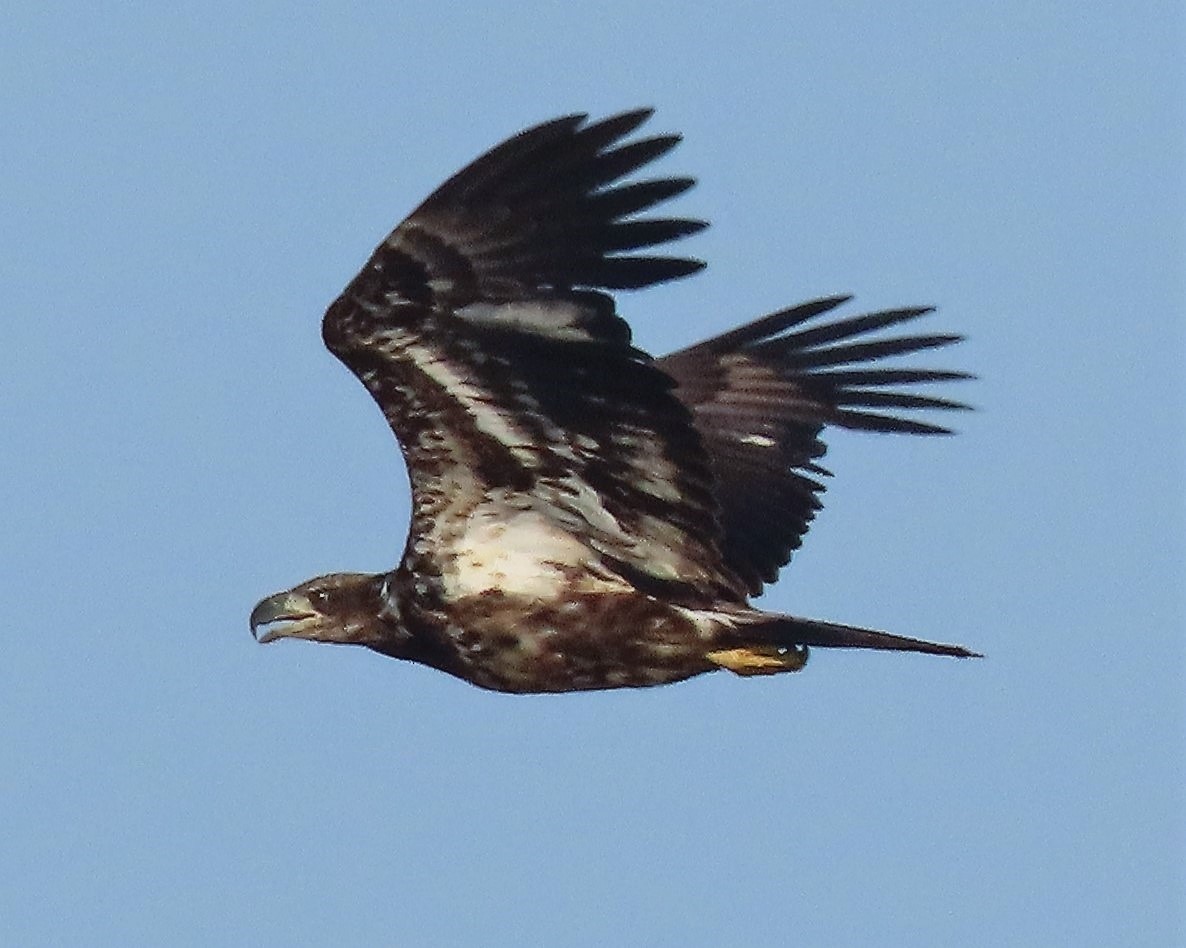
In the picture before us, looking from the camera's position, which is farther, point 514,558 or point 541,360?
point 514,558

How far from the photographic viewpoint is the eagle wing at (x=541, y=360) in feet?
35.2

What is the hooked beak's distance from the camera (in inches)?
516

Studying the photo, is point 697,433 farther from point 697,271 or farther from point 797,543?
point 797,543

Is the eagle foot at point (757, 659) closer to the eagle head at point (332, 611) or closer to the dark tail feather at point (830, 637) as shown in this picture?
the dark tail feather at point (830, 637)

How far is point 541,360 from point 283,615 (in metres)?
2.53

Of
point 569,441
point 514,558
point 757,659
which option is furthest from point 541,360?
point 757,659

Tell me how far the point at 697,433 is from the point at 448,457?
100 cm

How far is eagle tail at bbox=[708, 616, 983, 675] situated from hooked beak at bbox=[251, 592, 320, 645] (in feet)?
6.49

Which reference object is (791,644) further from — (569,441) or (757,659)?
(569,441)

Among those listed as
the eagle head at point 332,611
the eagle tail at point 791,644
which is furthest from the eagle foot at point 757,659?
the eagle head at point 332,611

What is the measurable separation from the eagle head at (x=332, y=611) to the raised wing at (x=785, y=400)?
170cm

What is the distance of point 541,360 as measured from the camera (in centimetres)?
1120

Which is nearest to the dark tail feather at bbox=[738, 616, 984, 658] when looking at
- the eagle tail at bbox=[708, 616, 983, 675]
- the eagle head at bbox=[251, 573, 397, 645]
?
the eagle tail at bbox=[708, 616, 983, 675]

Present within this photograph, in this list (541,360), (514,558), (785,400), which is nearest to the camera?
(541,360)
